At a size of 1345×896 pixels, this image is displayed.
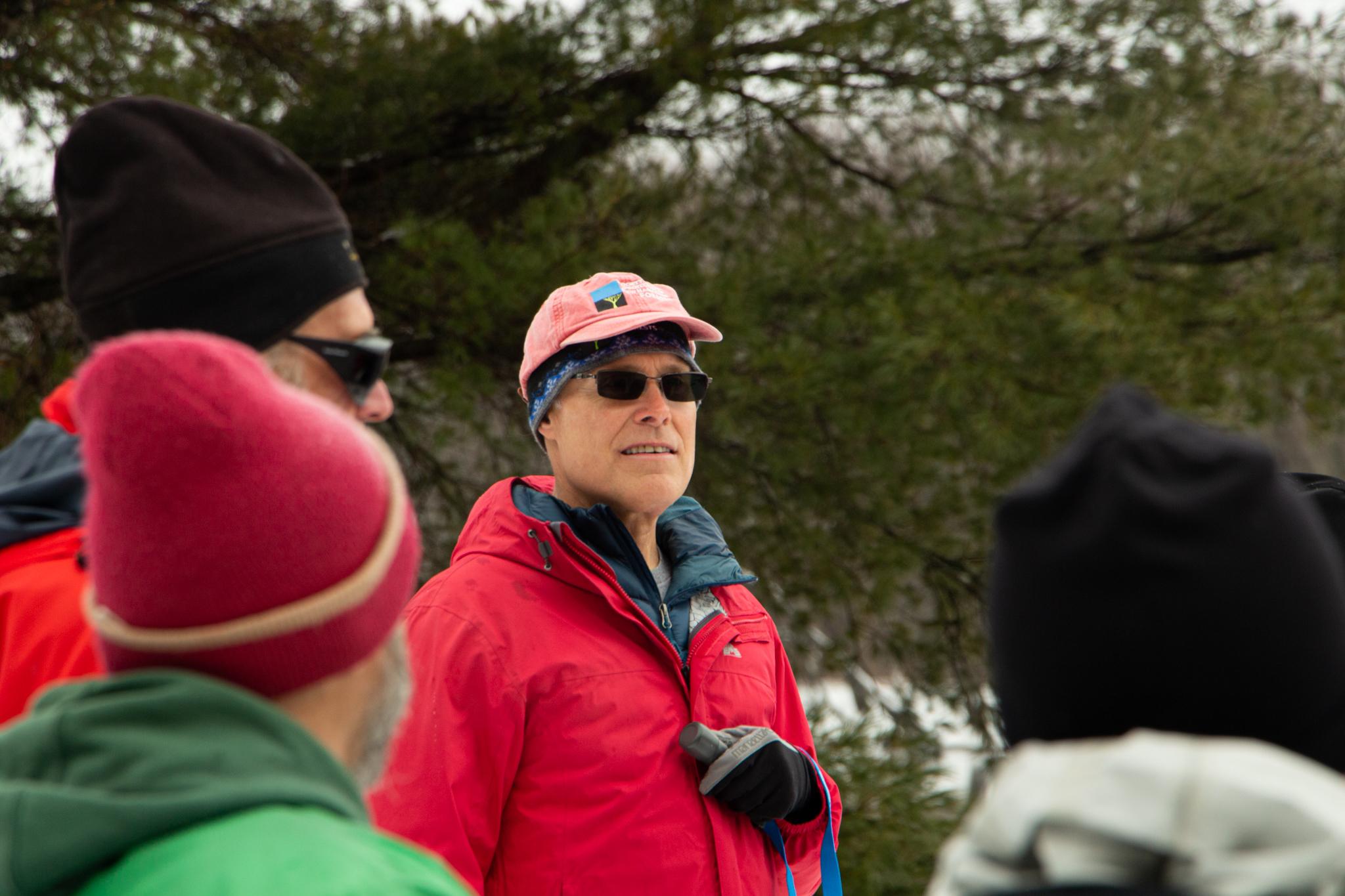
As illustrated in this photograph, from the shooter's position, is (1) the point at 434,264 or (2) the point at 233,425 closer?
(2) the point at 233,425

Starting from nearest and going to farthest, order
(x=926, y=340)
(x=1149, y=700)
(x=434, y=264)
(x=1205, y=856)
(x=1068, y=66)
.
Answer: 1. (x=1205, y=856)
2. (x=1149, y=700)
3. (x=926, y=340)
4. (x=434, y=264)
5. (x=1068, y=66)

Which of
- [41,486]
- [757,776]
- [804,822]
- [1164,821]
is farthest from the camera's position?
[804,822]

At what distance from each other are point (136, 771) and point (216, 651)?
124 millimetres

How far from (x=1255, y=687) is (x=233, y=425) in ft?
2.85

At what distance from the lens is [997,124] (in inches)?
215

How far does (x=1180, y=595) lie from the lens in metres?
0.96

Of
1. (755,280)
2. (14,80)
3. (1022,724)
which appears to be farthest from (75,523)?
(14,80)

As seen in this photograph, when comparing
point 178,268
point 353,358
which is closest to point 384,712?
point 353,358

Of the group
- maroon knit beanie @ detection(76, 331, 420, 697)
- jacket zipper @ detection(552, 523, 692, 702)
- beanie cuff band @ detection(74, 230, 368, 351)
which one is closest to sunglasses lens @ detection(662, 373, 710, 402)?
jacket zipper @ detection(552, 523, 692, 702)

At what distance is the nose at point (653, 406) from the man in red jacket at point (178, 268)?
0.77m

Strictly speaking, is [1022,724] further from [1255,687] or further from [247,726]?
[247,726]

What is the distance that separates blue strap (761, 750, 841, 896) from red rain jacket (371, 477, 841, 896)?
2 centimetres

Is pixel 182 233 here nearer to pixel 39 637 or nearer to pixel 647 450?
pixel 39 637

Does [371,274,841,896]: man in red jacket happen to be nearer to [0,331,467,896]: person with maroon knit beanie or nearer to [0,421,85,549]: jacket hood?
[0,421,85,549]: jacket hood
